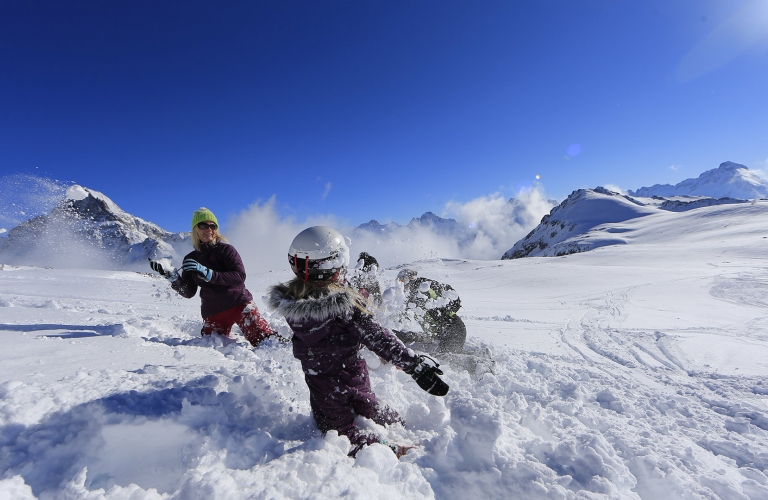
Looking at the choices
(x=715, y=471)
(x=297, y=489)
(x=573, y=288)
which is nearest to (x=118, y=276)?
(x=297, y=489)

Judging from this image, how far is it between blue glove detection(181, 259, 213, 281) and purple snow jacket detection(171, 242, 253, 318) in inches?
10.0

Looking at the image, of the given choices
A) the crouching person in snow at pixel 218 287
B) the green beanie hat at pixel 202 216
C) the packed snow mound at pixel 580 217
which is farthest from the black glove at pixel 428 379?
the packed snow mound at pixel 580 217

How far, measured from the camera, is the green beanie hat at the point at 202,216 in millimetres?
4590

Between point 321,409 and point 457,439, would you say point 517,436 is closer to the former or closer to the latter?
point 457,439

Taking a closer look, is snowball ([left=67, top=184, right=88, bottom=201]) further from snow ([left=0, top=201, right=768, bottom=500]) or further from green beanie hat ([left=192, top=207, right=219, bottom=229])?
green beanie hat ([left=192, top=207, right=219, bottom=229])

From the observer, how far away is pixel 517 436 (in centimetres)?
267

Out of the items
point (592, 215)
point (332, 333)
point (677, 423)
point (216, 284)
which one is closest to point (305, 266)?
point (332, 333)

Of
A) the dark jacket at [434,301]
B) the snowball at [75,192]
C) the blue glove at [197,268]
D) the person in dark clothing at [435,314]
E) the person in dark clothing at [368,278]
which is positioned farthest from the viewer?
the snowball at [75,192]

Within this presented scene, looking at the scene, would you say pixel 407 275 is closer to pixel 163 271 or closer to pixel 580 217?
pixel 163 271

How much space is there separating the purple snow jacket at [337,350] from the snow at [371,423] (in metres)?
0.20

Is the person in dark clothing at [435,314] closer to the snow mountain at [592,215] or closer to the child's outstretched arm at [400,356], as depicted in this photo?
the child's outstretched arm at [400,356]

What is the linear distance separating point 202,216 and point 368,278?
7.58 ft

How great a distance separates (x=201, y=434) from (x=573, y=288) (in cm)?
1579

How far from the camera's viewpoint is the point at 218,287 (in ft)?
15.0
